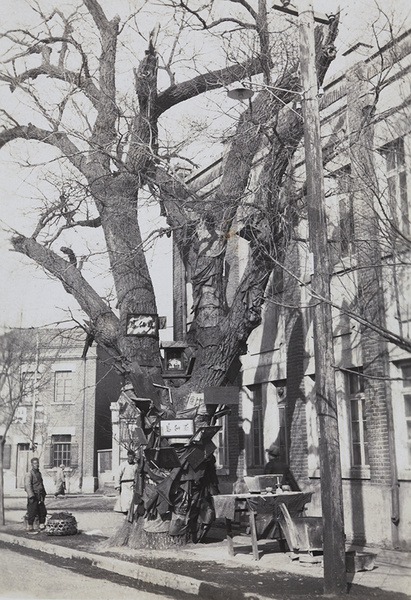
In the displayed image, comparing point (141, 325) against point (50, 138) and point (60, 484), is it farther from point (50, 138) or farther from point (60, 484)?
point (60, 484)

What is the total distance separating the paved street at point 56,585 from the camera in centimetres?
888

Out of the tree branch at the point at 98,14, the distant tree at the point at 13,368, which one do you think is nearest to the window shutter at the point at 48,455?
the distant tree at the point at 13,368

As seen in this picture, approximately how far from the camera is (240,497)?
35.4 ft

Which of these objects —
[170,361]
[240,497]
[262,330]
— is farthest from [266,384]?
[240,497]

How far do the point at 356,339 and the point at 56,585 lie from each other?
7.12 metres

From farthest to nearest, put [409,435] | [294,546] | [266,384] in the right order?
[266,384] → [409,435] → [294,546]

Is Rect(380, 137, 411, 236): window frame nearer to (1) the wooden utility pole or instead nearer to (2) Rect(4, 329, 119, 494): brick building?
(1) the wooden utility pole

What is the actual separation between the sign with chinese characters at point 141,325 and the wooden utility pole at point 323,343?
520 cm

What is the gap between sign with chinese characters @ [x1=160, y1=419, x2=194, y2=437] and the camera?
1214 centimetres

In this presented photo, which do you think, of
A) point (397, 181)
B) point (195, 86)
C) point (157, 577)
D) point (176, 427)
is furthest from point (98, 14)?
point (157, 577)

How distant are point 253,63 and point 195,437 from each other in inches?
280

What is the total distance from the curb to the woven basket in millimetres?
1710

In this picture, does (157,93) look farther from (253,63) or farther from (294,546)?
(294,546)

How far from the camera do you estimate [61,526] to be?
1526 centimetres
